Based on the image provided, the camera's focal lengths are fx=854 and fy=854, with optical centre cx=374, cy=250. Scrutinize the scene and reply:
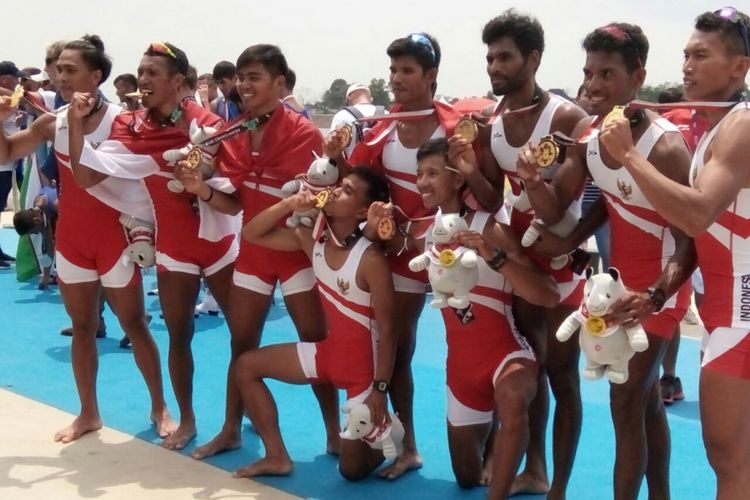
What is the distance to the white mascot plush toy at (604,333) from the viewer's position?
8.66 feet

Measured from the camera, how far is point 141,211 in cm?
442

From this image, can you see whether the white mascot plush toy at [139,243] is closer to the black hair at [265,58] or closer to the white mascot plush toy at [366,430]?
the black hair at [265,58]

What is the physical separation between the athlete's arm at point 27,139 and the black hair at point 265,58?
1064 millimetres

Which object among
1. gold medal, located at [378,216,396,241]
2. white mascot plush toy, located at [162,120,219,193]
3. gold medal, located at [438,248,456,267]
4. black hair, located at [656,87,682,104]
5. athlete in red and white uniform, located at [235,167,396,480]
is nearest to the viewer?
gold medal, located at [438,248,456,267]

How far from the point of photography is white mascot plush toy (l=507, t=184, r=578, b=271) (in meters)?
3.27

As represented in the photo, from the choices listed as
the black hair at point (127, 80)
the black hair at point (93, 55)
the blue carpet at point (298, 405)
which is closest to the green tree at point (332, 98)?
the black hair at point (127, 80)

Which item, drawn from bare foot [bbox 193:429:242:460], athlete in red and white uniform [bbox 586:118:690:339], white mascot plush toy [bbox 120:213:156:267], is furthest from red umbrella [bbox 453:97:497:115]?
bare foot [bbox 193:429:242:460]

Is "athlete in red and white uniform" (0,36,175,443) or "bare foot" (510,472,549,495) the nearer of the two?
"bare foot" (510,472,549,495)

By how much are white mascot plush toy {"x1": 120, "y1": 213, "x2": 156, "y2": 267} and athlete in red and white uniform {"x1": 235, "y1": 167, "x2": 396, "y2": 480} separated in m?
0.64

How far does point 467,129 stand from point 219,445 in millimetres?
2072

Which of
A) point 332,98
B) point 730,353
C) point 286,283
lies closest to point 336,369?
point 286,283

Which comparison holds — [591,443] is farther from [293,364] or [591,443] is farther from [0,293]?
[0,293]

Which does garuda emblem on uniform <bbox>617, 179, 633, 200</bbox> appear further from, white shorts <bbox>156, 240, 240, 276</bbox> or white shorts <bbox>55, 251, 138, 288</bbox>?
white shorts <bbox>55, 251, 138, 288</bbox>

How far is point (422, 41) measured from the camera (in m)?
3.77
